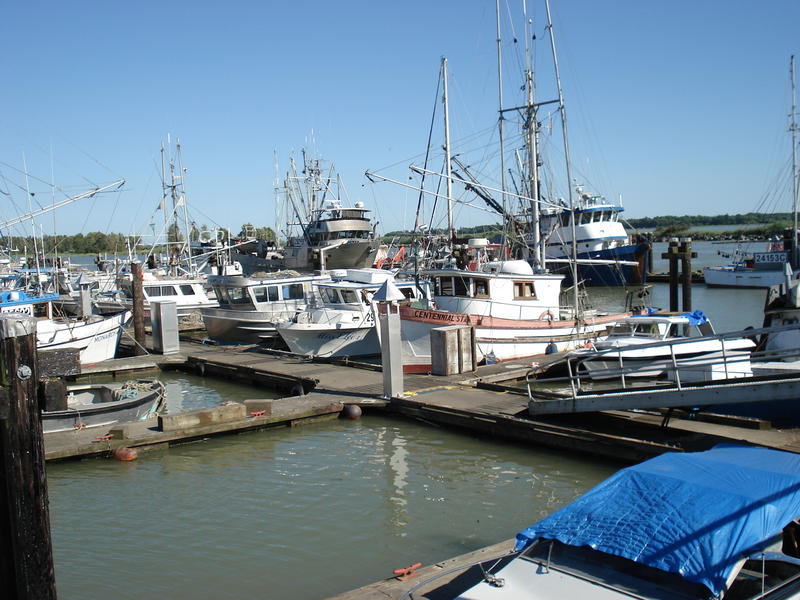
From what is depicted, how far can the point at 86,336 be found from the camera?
78.5 feet

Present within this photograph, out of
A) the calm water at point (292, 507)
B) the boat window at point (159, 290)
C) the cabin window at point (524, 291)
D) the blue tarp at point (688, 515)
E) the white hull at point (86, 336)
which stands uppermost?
the boat window at point (159, 290)

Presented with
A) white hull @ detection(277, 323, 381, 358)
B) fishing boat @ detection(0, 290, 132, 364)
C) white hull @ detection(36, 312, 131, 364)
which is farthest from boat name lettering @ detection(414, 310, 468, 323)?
white hull @ detection(36, 312, 131, 364)

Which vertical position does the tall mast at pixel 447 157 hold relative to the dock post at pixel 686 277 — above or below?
above

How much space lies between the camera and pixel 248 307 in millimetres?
28547

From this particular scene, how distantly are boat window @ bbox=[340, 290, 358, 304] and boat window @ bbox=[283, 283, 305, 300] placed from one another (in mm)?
3837

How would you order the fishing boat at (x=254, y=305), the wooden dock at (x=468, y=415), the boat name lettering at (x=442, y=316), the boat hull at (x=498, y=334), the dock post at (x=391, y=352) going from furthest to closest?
the fishing boat at (x=254, y=305) < the boat hull at (x=498, y=334) < the boat name lettering at (x=442, y=316) < the dock post at (x=391, y=352) < the wooden dock at (x=468, y=415)

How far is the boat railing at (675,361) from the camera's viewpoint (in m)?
11.1

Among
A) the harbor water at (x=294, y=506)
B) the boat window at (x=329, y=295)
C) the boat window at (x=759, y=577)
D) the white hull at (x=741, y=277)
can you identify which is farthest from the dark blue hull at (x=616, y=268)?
the boat window at (x=759, y=577)

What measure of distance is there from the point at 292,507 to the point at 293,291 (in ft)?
60.7

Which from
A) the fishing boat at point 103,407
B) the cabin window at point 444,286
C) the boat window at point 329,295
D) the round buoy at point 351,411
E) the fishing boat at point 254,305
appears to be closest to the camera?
the fishing boat at point 103,407

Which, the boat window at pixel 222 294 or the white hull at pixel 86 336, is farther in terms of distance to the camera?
the boat window at pixel 222 294

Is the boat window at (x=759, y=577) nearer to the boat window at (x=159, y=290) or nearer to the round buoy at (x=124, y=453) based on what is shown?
the round buoy at (x=124, y=453)

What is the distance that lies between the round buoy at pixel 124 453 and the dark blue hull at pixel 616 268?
51.7 meters

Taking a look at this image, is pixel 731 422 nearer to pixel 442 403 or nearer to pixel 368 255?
pixel 442 403
